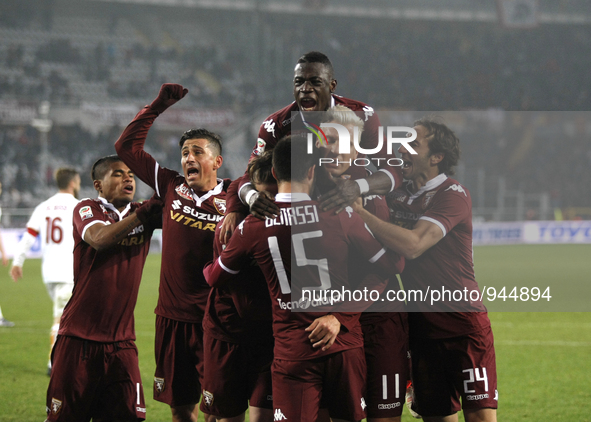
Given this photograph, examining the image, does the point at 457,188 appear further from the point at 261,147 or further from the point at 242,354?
the point at 242,354

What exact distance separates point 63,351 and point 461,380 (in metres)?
2.56

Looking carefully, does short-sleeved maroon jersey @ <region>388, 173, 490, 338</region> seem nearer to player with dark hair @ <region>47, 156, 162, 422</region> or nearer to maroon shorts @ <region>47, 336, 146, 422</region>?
player with dark hair @ <region>47, 156, 162, 422</region>

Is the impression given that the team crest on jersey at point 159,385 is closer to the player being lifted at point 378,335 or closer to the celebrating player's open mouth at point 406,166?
the player being lifted at point 378,335

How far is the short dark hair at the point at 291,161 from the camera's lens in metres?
3.32

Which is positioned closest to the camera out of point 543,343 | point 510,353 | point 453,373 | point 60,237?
point 453,373

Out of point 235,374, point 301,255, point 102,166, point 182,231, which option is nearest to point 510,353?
point 235,374

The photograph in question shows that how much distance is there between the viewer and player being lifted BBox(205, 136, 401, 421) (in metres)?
3.27

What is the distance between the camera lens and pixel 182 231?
441 cm

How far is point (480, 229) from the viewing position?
2617 cm

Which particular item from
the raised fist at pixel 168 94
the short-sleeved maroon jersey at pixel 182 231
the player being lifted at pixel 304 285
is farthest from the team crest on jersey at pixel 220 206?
the player being lifted at pixel 304 285

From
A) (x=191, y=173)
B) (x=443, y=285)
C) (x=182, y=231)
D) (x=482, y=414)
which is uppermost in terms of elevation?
(x=191, y=173)

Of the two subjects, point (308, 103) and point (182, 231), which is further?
point (182, 231)

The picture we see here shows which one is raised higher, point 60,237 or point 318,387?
point 60,237

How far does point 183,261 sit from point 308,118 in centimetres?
139
